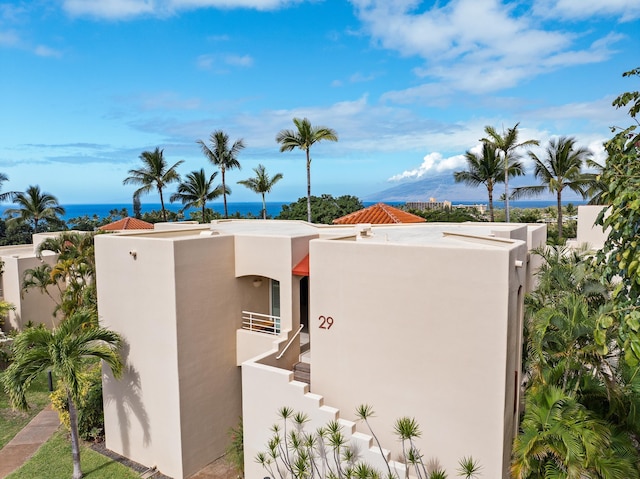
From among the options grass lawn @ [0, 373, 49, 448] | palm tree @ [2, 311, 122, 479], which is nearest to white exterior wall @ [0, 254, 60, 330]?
grass lawn @ [0, 373, 49, 448]

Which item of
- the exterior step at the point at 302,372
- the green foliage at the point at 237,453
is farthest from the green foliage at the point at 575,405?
the green foliage at the point at 237,453

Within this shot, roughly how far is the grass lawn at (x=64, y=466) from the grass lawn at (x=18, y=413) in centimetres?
213

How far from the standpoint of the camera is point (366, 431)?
1102 cm

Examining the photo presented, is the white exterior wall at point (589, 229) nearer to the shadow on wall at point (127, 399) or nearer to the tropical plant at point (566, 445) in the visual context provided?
the tropical plant at point (566, 445)

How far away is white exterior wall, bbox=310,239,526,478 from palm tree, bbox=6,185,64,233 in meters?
39.4

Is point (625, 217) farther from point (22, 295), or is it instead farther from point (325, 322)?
point (22, 295)

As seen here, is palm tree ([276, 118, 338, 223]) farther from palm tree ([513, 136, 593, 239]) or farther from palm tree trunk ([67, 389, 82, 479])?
palm tree trunk ([67, 389, 82, 479])

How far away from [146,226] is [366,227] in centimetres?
2267

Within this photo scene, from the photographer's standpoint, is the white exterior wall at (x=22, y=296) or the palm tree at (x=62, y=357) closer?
the palm tree at (x=62, y=357)

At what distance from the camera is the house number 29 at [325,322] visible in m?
11.6

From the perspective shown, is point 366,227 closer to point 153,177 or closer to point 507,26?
point 507,26

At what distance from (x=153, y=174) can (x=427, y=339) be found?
31.9m

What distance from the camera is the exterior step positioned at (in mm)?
13100

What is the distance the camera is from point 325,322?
11.7 metres
